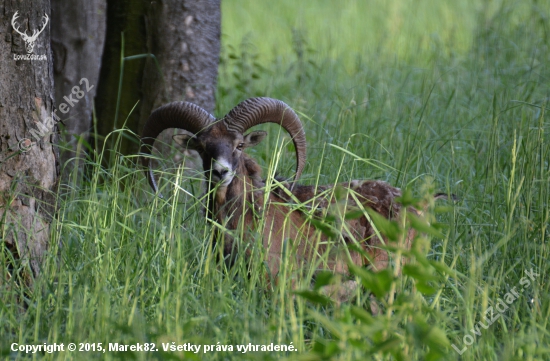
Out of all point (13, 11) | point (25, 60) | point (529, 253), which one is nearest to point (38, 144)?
point (25, 60)

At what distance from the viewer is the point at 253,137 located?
194 inches

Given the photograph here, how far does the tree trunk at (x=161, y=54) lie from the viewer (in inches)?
217

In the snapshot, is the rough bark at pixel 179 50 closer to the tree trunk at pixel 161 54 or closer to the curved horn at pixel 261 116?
the tree trunk at pixel 161 54

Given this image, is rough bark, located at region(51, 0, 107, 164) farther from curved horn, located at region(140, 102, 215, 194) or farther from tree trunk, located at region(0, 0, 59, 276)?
tree trunk, located at region(0, 0, 59, 276)

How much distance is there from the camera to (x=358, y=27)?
11422 millimetres

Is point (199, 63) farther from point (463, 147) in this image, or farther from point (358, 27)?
point (358, 27)

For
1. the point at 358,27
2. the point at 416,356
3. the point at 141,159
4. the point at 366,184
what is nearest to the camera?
the point at 416,356

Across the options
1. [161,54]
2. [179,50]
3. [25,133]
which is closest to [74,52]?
[161,54]

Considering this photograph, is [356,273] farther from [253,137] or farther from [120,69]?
[120,69]

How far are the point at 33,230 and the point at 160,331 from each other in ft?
4.15

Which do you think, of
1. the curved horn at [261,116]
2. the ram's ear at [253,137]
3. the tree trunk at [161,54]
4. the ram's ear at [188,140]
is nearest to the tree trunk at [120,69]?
the tree trunk at [161,54]

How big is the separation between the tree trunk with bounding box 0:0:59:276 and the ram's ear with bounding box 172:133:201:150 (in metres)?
1.03

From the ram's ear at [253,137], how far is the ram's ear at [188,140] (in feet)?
1.12

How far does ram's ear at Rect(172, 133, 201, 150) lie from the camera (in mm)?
4682
